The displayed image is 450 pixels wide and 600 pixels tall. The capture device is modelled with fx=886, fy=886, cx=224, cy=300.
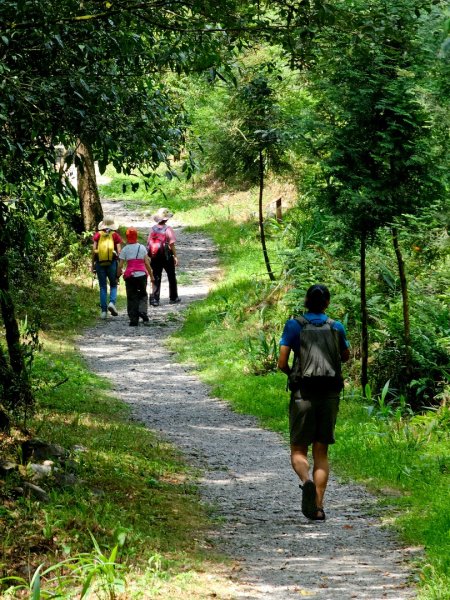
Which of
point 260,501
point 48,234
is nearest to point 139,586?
point 260,501

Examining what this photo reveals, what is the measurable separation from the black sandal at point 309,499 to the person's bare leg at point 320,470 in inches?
4.8

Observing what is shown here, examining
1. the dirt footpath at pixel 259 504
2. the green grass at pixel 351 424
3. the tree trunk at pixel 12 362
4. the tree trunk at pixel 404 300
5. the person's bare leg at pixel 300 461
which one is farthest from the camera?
the tree trunk at pixel 404 300

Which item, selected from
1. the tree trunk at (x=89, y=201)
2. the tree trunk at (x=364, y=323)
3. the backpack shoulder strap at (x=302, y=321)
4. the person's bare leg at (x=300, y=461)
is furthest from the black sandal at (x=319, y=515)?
the tree trunk at (x=89, y=201)

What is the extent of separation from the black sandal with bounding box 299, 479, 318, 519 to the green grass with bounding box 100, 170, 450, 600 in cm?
68

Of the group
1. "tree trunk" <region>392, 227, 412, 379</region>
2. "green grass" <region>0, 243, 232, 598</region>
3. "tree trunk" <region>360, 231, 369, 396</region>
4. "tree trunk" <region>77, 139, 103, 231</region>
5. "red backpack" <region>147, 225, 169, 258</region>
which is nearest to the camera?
"green grass" <region>0, 243, 232, 598</region>

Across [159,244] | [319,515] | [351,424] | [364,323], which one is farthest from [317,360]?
[159,244]

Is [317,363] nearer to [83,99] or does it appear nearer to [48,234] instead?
[83,99]

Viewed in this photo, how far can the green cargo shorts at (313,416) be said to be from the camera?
23.9ft

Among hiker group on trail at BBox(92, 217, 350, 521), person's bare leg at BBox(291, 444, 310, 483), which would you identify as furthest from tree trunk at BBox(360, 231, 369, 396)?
person's bare leg at BBox(291, 444, 310, 483)

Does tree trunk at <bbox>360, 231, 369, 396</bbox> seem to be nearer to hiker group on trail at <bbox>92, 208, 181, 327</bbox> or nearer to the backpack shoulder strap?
the backpack shoulder strap

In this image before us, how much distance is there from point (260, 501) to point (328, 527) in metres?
1.08

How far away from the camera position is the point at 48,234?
22453mm

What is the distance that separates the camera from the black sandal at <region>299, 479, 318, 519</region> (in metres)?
7.10

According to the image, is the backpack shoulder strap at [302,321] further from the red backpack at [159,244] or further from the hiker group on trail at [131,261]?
the red backpack at [159,244]
